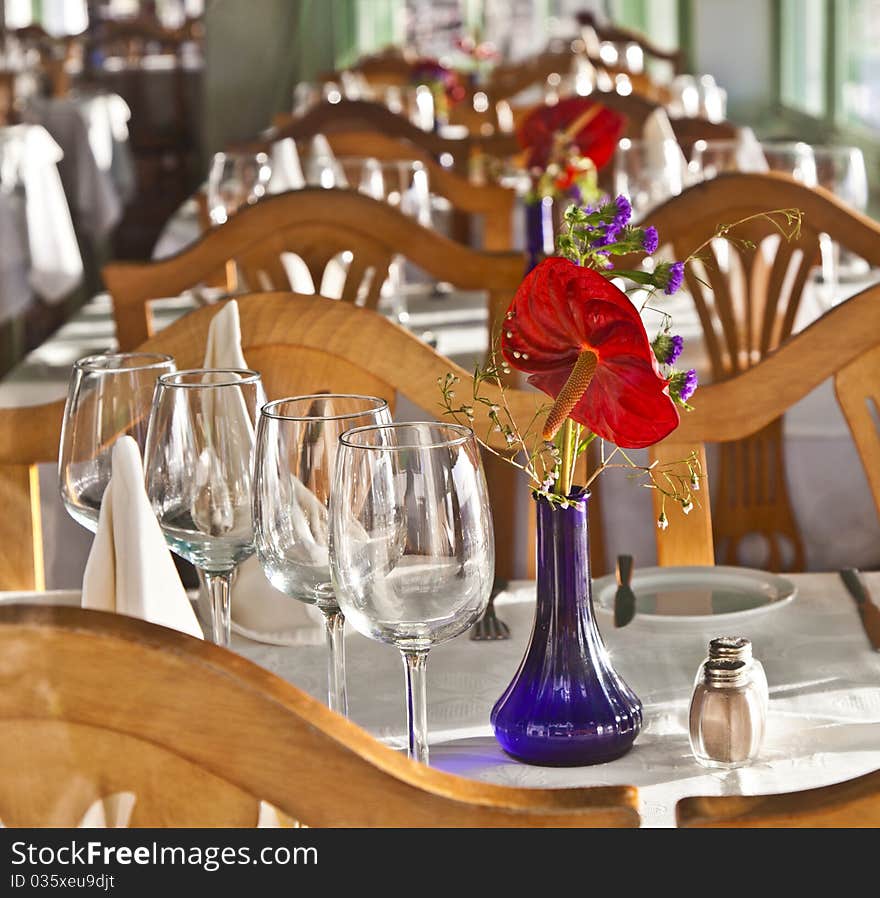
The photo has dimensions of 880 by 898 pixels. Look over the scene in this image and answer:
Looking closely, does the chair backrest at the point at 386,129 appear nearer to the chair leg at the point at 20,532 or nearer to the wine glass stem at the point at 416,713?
the chair leg at the point at 20,532

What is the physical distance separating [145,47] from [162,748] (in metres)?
11.7

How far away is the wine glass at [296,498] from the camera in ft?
→ 2.76

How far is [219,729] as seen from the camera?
0.51m

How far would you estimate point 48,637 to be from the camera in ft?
1.65

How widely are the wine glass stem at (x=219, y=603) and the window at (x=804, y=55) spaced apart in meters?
7.39

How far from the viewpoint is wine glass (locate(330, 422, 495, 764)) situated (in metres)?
0.75

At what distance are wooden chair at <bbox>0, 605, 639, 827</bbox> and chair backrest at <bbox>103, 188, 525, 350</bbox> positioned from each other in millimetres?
1484

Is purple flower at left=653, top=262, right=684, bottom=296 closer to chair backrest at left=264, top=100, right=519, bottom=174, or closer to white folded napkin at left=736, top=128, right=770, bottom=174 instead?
white folded napkin at left=736, top=128, right=770, bottom=174

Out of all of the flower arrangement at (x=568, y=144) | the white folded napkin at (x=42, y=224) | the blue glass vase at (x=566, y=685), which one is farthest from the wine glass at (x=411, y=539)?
the white folded napkin at (x=42, y=224)

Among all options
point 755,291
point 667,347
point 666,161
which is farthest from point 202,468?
point 666,161

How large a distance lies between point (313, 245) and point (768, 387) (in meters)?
0.88

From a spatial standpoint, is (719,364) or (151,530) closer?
(151,530)
